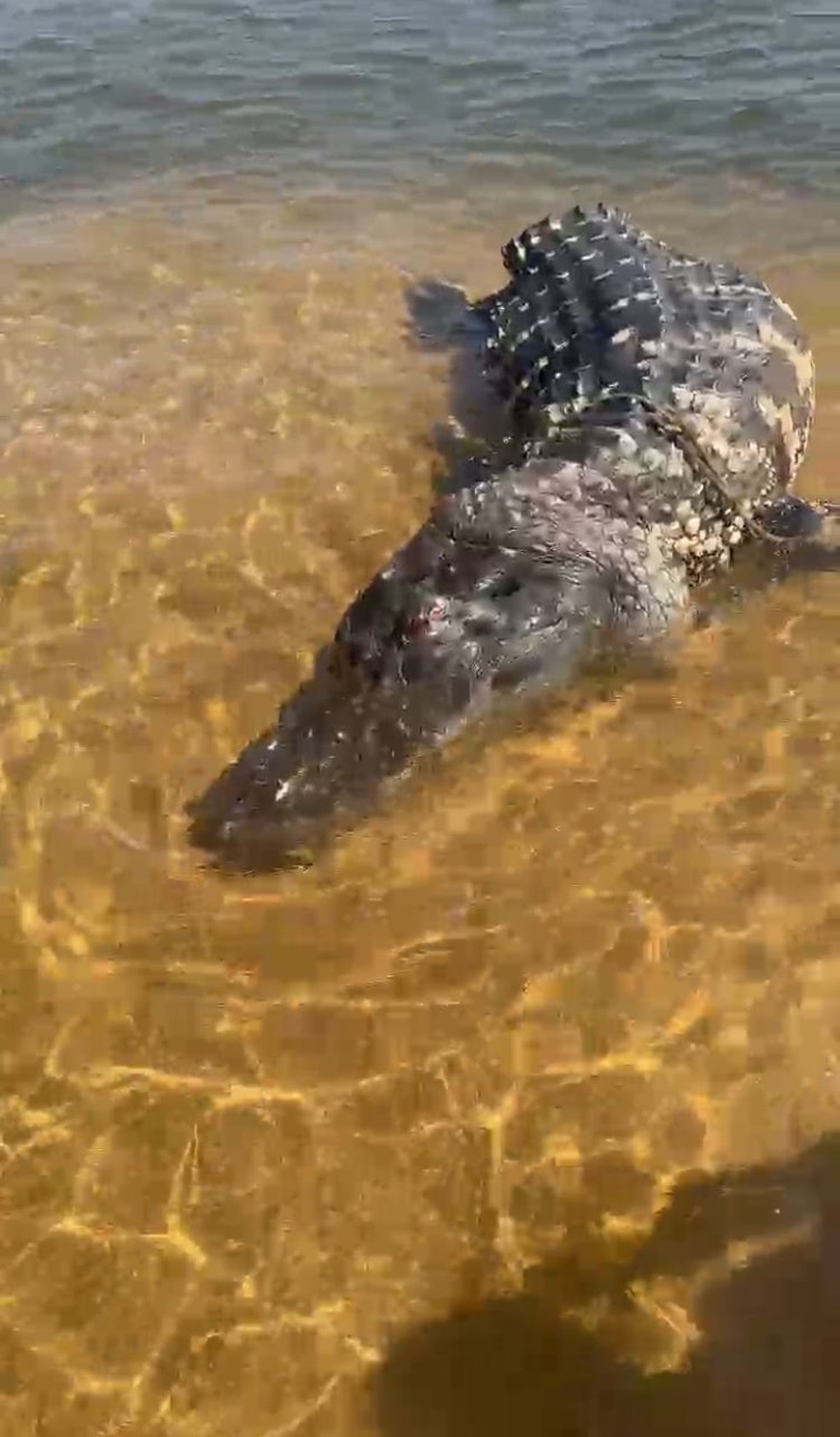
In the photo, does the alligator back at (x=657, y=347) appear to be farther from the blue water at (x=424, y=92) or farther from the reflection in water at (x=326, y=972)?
the blue water at (x=424, y=92)

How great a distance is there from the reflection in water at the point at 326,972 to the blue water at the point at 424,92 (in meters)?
5.29

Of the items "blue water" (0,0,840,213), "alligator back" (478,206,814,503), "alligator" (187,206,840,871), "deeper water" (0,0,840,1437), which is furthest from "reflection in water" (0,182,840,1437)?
"blue water" (0,0,840,213)

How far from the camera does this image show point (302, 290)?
9.34 m

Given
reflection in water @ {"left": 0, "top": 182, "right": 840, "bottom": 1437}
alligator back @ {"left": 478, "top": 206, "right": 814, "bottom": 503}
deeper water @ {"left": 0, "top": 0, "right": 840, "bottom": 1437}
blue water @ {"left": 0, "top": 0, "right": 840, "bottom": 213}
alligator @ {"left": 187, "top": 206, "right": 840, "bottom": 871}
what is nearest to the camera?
deeper water @ {"left": 0, "top": 0, "right": 840, "bottom": 1437}

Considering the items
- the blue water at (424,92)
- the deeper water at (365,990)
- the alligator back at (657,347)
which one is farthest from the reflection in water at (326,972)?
the blue water at (424,92)

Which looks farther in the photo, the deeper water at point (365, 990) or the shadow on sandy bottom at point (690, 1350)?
the deeper water at point (365, 990)

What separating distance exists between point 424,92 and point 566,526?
8.24 metres

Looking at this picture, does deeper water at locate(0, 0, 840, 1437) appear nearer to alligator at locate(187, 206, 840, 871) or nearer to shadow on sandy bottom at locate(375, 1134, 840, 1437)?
shadow on sandy bottom at locate(375, 1134, 840, 1437)

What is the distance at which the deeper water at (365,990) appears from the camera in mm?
3578

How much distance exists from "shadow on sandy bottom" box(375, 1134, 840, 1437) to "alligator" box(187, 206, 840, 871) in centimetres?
194

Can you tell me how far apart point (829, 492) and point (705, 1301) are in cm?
477

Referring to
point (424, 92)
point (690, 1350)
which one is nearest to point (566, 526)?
point (690, 1350)

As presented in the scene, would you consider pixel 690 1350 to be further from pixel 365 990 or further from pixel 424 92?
pixel 424 92

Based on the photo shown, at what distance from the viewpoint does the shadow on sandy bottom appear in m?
3.41
